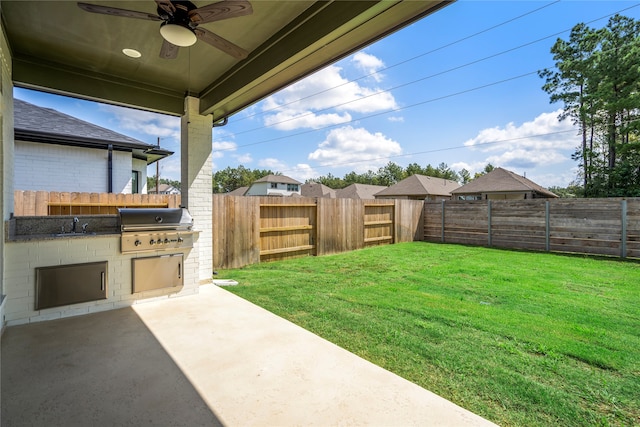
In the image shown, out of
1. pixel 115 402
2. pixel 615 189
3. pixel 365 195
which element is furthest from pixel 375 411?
pixel 365 195

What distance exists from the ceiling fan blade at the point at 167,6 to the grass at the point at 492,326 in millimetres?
2912

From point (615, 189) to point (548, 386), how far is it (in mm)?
16701

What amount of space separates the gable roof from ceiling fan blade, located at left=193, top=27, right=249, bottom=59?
1828 cm

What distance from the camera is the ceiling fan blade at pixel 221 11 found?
2.04m

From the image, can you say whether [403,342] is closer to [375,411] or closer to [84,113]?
[375,411]

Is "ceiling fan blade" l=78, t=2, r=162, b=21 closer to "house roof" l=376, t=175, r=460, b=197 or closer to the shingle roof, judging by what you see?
the shingle roof

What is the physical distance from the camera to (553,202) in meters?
7.53

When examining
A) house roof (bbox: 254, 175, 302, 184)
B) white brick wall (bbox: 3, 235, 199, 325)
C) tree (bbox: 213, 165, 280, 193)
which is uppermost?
tree (bbox: 213, 165, 280, 193)

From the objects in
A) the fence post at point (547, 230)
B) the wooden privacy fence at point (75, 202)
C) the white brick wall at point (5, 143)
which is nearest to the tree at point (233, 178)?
the wooden privacy fence at point (75, 202)

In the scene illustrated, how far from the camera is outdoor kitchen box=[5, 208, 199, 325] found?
2.92 meters

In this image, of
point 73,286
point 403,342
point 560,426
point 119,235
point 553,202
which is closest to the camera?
point 560,426

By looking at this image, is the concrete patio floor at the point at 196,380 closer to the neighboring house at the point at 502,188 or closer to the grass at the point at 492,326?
the grass at the point at 492,326

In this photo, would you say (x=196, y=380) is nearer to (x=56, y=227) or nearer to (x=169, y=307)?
(x=169, y=307)

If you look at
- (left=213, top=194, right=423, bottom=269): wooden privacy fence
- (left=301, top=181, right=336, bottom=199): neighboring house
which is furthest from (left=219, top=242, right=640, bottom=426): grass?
(left=301, top=181, right=336, bottom=199): neighboring house
